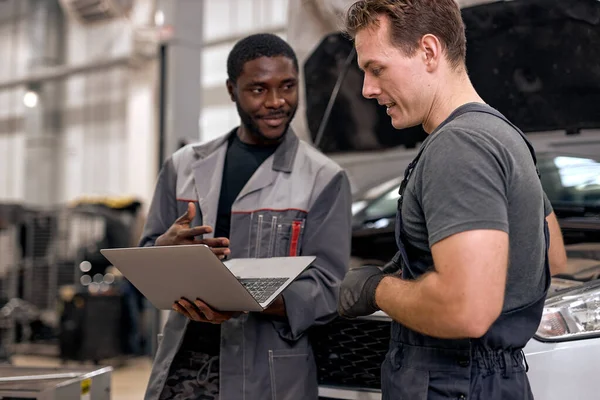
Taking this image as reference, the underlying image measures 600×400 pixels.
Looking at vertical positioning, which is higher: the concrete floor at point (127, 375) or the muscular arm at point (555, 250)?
the muscular arm at point (555, 250)

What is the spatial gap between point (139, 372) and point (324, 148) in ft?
16.2

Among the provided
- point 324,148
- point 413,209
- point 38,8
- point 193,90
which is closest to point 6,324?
point 193,90

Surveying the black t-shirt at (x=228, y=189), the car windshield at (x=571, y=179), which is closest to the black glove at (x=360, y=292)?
the black t-shirt at (x=228, y=189)

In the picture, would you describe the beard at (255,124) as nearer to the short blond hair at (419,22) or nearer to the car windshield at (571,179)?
the short blond hair at (419,22)

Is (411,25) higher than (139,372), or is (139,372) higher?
(411,25)

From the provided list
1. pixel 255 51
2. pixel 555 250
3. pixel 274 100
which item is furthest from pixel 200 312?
pixel 555 250

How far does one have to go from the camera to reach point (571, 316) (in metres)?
2.04

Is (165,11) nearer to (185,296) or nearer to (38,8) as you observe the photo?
(185,296)

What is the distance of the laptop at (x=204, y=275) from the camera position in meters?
1.81

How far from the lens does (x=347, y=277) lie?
1.67 metres

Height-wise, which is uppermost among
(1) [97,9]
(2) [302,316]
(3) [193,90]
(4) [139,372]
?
(1) [97,9]

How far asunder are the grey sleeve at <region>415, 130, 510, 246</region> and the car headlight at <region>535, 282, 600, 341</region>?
2.66 ft

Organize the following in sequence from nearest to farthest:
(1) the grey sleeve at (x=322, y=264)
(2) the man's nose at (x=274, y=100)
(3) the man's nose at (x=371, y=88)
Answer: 1. (3) the man's nose at (x=371, y=88)
2. (1) the grey sleeve at (x=322, y=264)
3. (2) the man's nose at (x=274, y=100)

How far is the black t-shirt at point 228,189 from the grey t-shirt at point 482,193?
90 centimetres
